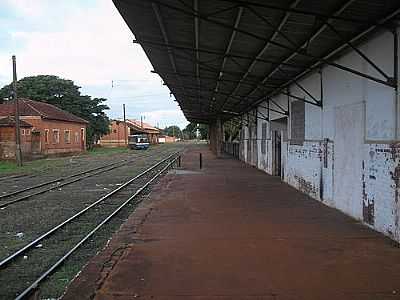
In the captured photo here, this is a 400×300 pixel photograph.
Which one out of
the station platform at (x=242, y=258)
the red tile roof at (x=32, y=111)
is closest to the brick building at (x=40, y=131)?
the red tile roof at (x=32, y=111)

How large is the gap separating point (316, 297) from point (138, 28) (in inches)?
352

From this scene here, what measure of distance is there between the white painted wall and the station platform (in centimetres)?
52

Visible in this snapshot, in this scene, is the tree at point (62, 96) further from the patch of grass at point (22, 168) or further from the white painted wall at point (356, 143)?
the white painted wall at point (356, 143)

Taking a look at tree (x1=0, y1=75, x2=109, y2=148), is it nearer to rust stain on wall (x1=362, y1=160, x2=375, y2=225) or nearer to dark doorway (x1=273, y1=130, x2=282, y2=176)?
dark doorway (x1=273, y1=130, x2=282, y2=176)

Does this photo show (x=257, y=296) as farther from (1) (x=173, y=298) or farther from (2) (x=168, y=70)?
(2) (x=168, y=70)

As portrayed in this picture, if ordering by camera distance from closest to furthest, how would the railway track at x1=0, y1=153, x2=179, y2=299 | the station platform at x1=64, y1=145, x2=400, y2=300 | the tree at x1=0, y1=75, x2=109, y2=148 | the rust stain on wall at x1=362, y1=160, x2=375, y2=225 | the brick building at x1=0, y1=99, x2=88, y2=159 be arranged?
the station platform at x1=64, y1=145, x2=400, y2=300 < the railway track at x1=0, y1=153, x2=179, y2=299 < the rust stain on wall at x1=362, y1=160, x2=375, y2=225 < the brick building at x1=0, y1=99, x2=88, y2=159 < the tree at x1=0, y1=75, x2=109, y2=148

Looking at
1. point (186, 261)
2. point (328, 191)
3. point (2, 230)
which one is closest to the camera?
point (186, 261)

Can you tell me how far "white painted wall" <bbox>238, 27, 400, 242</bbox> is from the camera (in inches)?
381

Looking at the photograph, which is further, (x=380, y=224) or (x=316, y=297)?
(x=380, y=224)

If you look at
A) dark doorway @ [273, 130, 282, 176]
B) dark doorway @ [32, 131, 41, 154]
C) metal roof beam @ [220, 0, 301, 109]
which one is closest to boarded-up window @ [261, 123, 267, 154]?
dark doorway @ [273, 130, 282, 176]

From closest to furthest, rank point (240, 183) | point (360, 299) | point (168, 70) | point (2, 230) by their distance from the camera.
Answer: point (360, 299) < point (2, 230) < point (168, 70) < point (240, 183)

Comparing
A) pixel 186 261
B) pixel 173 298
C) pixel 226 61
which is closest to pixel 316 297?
pixel 173 298

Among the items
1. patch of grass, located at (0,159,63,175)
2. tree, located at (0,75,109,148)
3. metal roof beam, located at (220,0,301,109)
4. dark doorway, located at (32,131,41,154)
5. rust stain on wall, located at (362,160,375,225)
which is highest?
tree, located at (0,75,109,148)

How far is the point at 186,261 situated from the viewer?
816 cm
